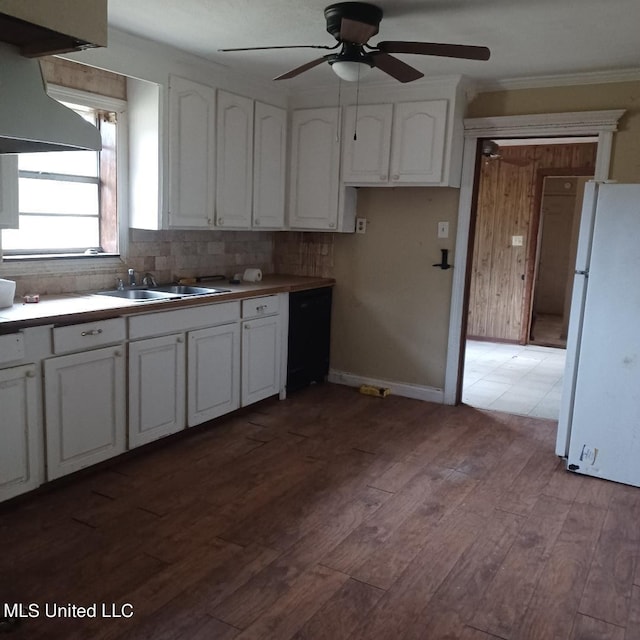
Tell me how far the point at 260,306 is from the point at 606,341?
7.05ft

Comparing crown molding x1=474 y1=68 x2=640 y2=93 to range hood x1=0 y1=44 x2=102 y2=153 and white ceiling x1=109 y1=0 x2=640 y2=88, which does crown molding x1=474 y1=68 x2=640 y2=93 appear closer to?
white ceiling x1=109 y1=0 x2=640 y2=88

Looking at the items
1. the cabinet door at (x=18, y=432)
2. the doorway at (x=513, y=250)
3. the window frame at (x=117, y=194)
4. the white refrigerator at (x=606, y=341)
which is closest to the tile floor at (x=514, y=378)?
the doorway at (x=513, y=250)

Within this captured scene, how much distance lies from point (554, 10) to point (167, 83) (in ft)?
7.22

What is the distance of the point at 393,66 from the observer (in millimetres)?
2998

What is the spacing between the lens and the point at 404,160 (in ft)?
14.2

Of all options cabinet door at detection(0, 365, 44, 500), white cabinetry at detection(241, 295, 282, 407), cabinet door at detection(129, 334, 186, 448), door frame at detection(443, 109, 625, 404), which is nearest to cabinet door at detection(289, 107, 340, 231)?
white cabinetry at detection(241, 295, 282, 407)

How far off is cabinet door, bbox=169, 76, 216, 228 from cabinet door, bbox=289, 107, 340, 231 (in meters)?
0.89

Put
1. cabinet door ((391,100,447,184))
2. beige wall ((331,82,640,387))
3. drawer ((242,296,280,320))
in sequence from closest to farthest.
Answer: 1. drawer ((242,296,280,320))
2. cabinet door ((391,100,447,184))
3. beige wall ((331,82,640,387))

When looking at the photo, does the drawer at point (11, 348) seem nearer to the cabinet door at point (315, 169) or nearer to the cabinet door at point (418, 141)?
the cabinet door at point (315, 169)

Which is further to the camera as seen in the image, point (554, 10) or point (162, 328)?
point (162, 328)

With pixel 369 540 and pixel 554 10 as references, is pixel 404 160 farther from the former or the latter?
pixel 369 540

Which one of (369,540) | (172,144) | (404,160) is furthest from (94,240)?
(369,540)

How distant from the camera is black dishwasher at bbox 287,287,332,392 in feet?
15.1

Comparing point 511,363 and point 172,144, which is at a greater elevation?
point 172,144
